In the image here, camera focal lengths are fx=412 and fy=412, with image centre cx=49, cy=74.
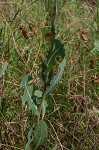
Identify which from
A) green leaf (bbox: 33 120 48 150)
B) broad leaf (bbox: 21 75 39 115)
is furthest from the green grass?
broad leaf (bbox: 21 75 39 115)

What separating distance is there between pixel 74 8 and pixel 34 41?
888mm

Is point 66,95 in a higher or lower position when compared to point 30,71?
lower

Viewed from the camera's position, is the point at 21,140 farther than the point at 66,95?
No

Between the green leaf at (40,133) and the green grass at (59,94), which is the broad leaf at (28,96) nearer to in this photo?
the green leaf at (40,133)

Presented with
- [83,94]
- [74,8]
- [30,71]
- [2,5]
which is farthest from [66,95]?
[74,8]

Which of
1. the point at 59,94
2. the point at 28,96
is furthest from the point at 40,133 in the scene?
the point at 59,94

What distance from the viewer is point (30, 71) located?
1.93 meters

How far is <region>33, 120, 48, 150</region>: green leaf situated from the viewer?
140 centimetres

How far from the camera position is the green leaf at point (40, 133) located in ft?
4.61

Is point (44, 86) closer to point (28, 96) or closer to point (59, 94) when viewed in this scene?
point (28, 96)

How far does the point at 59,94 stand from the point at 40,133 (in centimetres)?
50

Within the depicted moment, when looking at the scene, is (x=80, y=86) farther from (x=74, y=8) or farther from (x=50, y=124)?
(x=74, y=8)

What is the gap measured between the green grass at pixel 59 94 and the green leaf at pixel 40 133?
0.22m

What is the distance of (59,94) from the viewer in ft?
6.28
